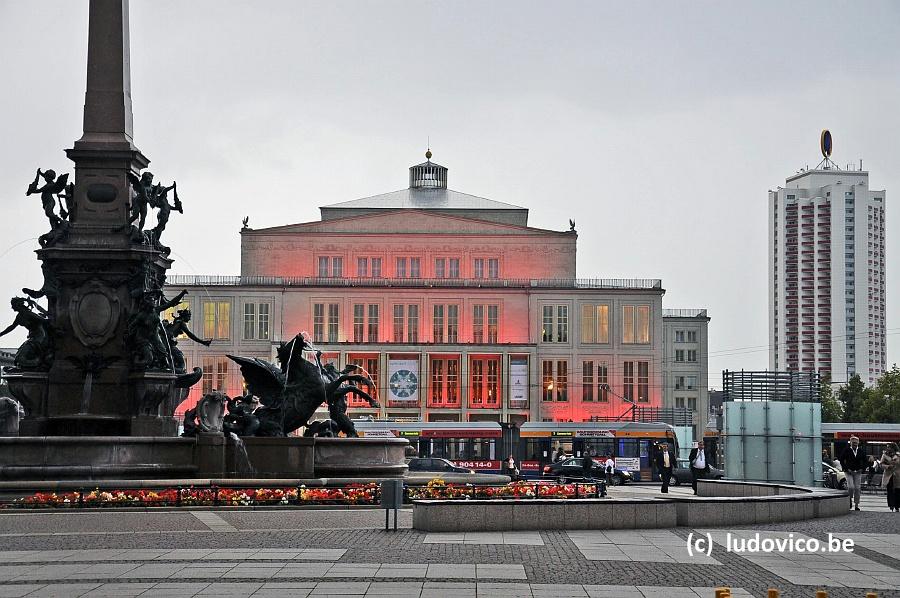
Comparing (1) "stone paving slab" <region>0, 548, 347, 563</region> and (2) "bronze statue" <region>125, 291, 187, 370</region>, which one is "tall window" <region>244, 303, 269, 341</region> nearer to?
(2) "bronze statue" <region>125, 291, 187, 370</region>

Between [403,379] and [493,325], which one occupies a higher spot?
[493,325]

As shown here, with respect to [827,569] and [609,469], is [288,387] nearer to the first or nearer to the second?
[827,569]

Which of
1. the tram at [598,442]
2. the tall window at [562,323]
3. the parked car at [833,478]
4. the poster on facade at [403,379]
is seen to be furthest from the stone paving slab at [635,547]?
the tall window at [562,323]

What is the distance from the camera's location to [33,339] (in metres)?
26.4

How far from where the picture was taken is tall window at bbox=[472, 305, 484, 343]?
105 m

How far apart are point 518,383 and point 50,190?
7613cm

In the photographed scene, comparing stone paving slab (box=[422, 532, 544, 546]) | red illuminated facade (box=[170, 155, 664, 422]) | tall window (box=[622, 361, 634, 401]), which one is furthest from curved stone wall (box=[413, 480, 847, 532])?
tall window (box=[622, 361, 634, 401])

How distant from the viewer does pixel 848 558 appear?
17094 millimetres

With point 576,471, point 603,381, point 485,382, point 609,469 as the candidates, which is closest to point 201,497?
point 609,469

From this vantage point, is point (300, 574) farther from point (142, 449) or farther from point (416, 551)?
point (142, 449)

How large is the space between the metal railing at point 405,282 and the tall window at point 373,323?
175 centimetres

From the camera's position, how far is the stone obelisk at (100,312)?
26.4 m

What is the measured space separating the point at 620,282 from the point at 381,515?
86167 millimetres

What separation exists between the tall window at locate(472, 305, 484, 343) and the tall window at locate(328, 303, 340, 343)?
409 inches
